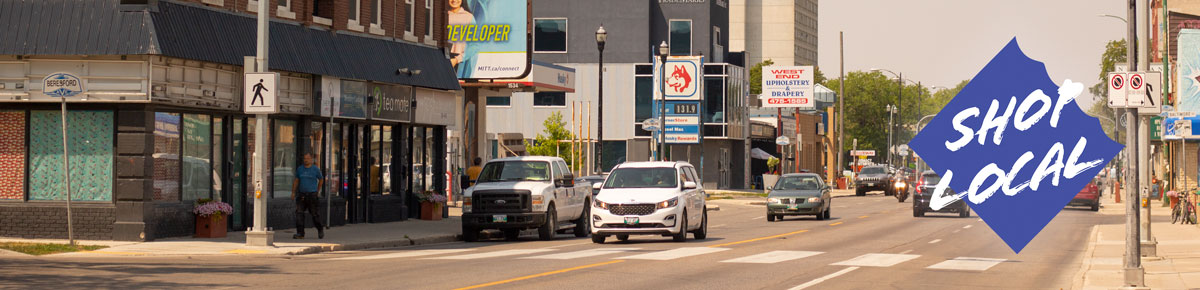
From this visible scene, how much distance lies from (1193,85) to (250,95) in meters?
40.6

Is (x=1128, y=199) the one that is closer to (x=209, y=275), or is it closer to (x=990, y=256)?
(x=990, y=256)

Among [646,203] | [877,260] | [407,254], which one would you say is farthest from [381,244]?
[877,260]

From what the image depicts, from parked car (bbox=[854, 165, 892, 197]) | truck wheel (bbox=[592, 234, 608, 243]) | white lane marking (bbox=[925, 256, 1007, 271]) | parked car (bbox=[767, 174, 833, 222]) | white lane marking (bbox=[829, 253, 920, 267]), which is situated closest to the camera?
white lane marking (bbox=[925, 256, 1007, 271])

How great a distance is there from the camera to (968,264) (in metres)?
21.3

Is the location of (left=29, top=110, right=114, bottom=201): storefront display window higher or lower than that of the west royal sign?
lower

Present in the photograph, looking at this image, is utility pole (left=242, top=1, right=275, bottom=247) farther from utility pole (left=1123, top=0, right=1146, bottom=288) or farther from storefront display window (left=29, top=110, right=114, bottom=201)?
utility pole (left=1123, top=0, right=1146, bottom=288)

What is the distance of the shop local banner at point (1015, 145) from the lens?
15148 millimetres

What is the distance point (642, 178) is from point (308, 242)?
6.59 metres

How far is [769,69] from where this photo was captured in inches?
3314

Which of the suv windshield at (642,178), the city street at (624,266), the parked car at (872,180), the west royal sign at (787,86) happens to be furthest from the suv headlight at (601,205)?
the west royal sign at (787,86)

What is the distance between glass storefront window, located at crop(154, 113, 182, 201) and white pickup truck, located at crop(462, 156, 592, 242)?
581cm

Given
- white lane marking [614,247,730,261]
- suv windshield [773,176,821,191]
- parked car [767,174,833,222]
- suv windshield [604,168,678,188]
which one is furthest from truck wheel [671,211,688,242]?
suv windshield [773,176,821,191]

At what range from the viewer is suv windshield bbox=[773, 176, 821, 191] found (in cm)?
3992

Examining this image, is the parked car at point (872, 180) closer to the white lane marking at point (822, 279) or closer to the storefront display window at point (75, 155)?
the storefront display window at point (75, 155)
